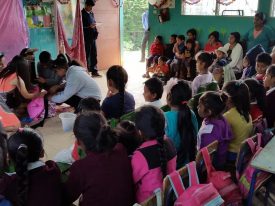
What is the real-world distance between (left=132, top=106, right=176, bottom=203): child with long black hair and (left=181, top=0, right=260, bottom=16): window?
446 centimetres

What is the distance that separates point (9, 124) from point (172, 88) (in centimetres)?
183

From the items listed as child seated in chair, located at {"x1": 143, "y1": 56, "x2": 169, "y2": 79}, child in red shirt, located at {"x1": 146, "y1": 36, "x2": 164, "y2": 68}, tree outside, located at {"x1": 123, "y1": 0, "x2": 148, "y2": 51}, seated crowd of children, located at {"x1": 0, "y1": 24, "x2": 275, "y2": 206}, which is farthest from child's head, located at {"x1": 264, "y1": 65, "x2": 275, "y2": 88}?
tree outside, located at {"x1": 123, "y1": 0, "x2": 148, "y2": 51}

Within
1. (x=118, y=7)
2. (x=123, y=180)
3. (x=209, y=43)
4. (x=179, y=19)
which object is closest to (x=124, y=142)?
(x=123, y=180)

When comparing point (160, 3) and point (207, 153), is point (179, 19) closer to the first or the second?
point (160, 3)

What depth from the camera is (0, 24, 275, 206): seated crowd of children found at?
1369 millimetres

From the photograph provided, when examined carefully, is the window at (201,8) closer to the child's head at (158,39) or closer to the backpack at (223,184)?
the child's head at (158,39)

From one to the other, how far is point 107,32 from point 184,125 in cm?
534

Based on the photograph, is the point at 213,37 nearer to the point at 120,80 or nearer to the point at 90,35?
the point at 90,35

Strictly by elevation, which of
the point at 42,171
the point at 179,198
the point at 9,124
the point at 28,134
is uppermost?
the point at 28,134

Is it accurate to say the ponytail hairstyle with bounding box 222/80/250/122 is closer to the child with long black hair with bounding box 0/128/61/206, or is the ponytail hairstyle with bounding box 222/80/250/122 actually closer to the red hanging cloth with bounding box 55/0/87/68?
the child with long black hair with bounding box 0/128/61/206

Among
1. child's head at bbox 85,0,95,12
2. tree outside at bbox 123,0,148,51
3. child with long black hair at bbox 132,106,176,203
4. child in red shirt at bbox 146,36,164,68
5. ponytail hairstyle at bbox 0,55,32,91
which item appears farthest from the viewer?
tree outside at bbox 123,0,148,51

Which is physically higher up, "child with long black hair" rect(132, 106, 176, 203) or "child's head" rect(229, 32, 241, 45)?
"child's head" rect(229, 32, 241, 45)

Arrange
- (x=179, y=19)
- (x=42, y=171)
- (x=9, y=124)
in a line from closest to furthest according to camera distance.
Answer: (x=42, y=171) → (x=9, y=124) → (x=179, y=19)

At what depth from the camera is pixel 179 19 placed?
6.48 metres
